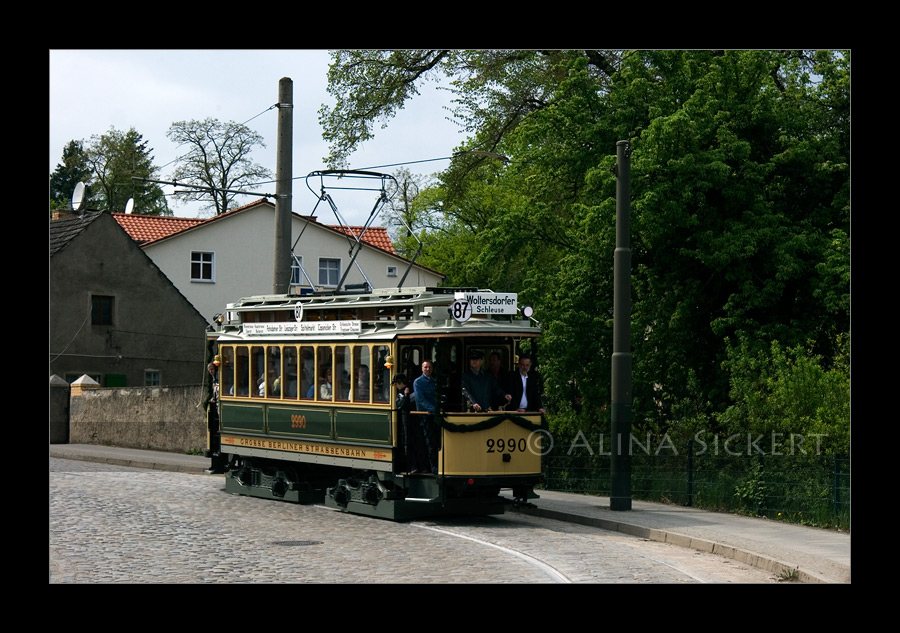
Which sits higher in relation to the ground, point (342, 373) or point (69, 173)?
point (69, 173)

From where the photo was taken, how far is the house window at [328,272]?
5791 centimetres

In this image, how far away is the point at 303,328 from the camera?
20.5 m

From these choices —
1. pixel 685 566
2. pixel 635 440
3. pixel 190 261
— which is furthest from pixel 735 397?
pixel 190 261

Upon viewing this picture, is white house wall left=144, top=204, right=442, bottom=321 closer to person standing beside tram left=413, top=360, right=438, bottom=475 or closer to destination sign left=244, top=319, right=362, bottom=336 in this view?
destination sign left=244, top=319, right=362, bottom=336

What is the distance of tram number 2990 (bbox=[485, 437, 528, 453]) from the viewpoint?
57.9ft

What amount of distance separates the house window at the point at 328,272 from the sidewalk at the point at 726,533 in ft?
120

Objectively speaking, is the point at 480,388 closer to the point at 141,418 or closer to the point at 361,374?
the point at 361,374

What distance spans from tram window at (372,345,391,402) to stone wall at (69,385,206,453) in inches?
510

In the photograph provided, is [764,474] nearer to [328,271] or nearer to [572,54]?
[572,54]

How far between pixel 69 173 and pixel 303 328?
66.6 m

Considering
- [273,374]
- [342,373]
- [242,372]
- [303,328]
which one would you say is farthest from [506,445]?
[242,372]

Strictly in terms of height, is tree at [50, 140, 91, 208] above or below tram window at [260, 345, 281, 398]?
above

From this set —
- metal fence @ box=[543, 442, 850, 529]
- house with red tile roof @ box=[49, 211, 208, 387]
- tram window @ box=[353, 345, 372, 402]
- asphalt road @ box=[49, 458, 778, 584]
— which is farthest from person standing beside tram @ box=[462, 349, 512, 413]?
house with red tile roof @ box=[49, 211, 208, 387]

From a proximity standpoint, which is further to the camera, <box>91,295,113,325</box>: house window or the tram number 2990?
<box>91,295,113,325</box>: house window
